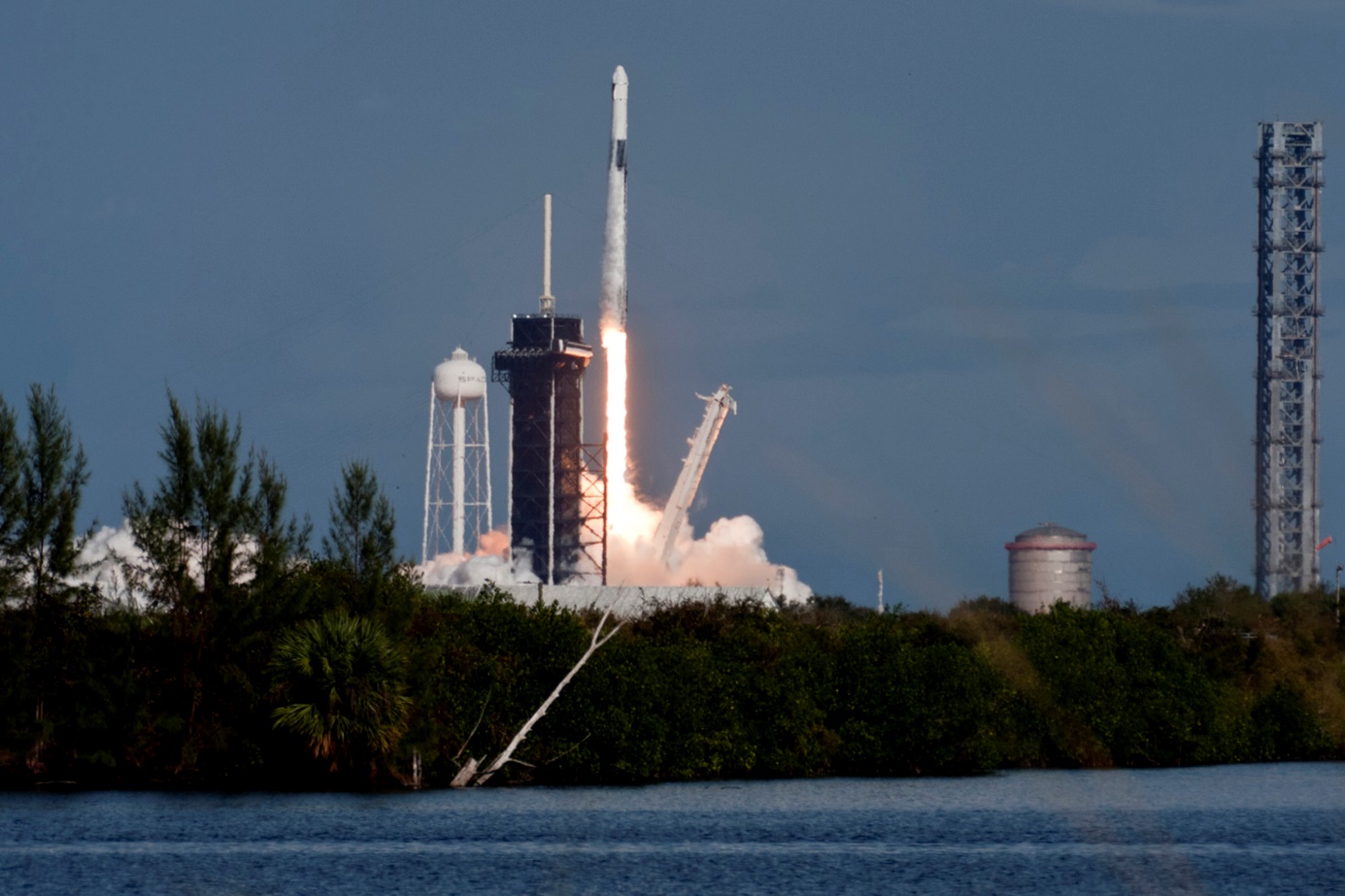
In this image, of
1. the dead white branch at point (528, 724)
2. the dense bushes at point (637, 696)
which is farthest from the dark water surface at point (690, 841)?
the dense bushes at point (637, 696)

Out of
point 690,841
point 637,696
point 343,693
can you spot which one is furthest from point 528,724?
point 690,841

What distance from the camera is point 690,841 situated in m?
75.1

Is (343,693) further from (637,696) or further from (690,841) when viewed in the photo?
(690,841)

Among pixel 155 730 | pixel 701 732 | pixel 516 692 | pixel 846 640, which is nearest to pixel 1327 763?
pixel 846 640

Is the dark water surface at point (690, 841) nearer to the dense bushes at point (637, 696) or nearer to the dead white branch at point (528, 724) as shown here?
the dead white branch at point (528, 724)

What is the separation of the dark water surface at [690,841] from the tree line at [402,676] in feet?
12.9

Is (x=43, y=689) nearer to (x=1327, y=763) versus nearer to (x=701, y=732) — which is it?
(x=701, y=732)

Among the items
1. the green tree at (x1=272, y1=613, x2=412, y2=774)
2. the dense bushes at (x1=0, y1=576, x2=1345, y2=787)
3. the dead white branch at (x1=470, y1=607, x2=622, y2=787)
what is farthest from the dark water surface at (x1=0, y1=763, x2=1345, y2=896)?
the dense bushes at (x1=0, y1=576, x2=1345, y2=787)

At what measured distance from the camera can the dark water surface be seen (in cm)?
6538

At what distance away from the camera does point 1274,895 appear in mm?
63531

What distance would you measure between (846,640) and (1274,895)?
43.7m

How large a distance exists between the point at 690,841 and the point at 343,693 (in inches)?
819

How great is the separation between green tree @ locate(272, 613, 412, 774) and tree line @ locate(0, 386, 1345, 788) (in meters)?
0.10

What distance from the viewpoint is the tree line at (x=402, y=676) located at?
92938 mm
